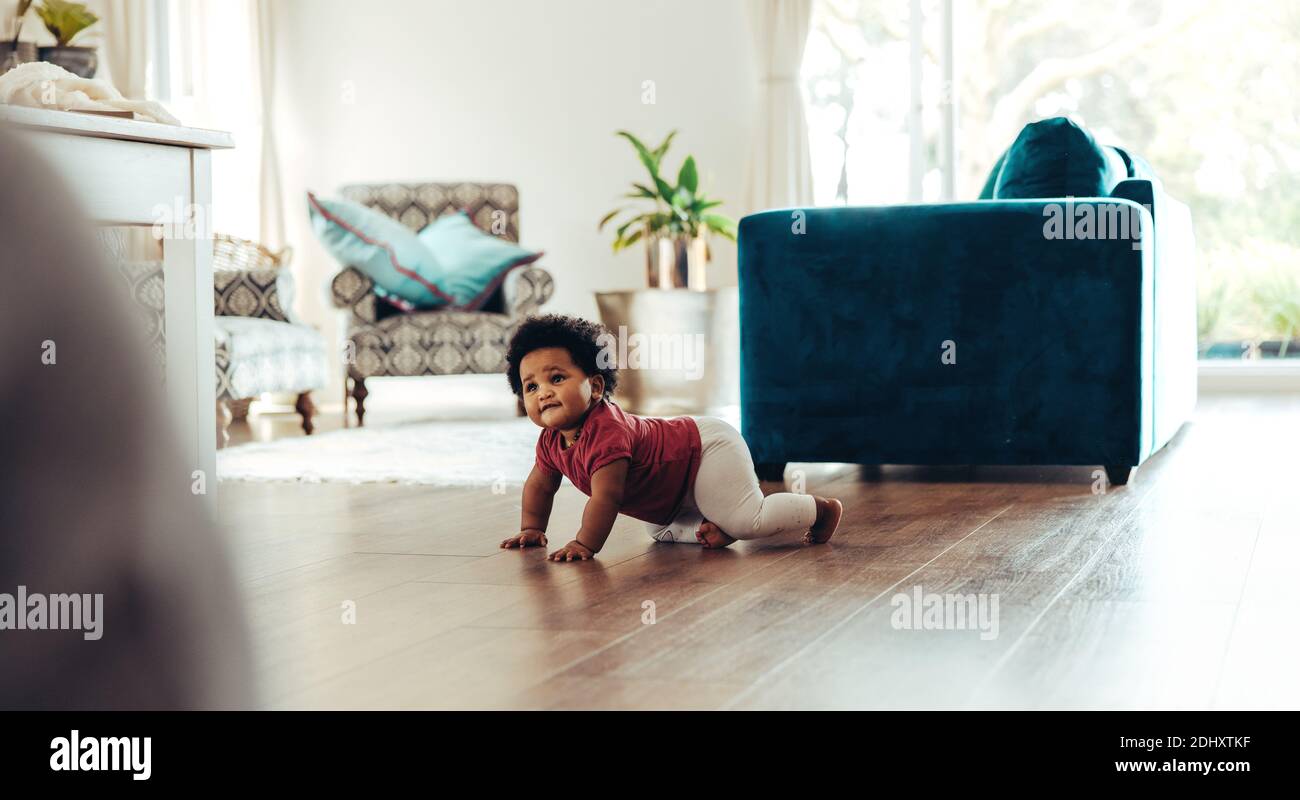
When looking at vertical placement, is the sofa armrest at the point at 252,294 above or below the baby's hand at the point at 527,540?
above

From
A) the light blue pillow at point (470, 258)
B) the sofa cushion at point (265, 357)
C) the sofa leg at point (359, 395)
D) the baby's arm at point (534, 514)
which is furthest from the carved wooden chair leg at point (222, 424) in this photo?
the baby's arm at point (534, 514)

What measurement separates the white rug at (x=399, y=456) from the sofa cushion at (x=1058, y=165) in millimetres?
1400

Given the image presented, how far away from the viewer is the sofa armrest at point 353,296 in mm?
5070

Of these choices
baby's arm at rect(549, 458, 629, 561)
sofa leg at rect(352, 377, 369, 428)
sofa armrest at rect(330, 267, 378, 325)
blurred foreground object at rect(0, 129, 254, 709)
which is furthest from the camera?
sofa armrest at rect(330, 267, 378, 325)

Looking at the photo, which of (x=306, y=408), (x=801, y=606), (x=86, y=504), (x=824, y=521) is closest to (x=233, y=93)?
(x=306, y=408)

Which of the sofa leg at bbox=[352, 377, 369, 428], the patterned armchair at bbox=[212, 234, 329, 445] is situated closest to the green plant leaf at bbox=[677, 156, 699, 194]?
the sofa leg at bbox=[352, 377, 369, 428]

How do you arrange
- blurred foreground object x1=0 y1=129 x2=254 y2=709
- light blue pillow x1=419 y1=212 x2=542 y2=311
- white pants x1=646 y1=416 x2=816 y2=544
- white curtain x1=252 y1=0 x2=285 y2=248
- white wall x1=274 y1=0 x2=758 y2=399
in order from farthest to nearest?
white curtain x1=252 y1=0 x2=285 y2=248
white wall x1=274 y1=0 x2=758 y2=399
light blue pillow x1=419 y1=212 x2=542 y2=311
white pants x1=646 y1=416 x2=816 y2=544
blurred foreground object x1=0 y1=129 x2=254 y2=709

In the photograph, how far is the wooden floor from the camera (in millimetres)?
1285

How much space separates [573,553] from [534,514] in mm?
194

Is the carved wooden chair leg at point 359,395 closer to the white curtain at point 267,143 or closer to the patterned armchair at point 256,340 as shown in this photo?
the patterned armchair at point 256,340

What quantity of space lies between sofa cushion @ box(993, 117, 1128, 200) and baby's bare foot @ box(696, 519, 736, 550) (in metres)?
1.45

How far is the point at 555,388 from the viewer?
201 centimetres

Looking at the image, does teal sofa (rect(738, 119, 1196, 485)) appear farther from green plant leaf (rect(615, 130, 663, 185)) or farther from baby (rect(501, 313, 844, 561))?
green plant leaf (rect(615, 130, 663, 185))

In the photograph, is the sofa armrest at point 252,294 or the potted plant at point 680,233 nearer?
A: the sofa armrest at point 252,294
